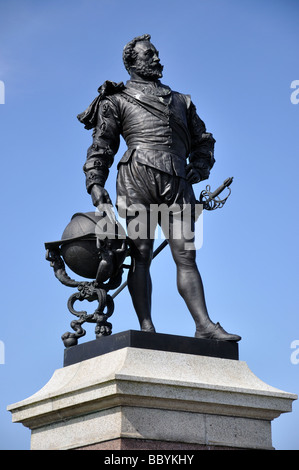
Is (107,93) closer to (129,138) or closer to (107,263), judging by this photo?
(129,138)

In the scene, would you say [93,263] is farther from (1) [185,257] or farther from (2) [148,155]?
(2) [148,155]

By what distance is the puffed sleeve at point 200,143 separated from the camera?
1073 cm

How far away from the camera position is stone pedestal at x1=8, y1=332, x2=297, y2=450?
28.2ft

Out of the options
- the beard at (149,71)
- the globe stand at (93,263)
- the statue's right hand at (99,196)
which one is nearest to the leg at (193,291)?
the globe stand at (93,263)

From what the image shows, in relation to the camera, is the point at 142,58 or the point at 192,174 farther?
the point at 142,58

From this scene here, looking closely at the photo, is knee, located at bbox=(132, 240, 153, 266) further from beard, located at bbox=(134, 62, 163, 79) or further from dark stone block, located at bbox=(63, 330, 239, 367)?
beard, located at bbox=(134, 62, 163, 79)

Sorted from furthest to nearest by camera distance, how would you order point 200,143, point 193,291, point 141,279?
point 200,143, point 141,279, point 193,291

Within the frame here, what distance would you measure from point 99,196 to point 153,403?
2485mm

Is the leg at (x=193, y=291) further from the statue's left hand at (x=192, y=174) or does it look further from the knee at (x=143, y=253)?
the statue's left hand at (x=192, y=174)

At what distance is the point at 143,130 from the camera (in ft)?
33.7

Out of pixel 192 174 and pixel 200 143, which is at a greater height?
pixel 200 143

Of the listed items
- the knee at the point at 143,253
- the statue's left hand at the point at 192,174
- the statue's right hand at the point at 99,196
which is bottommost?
the knee at the point at 143,253

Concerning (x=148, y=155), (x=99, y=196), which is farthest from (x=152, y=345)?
(x=148, y=155)

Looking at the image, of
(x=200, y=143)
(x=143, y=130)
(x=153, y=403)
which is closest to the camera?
(x=153, y=403)
